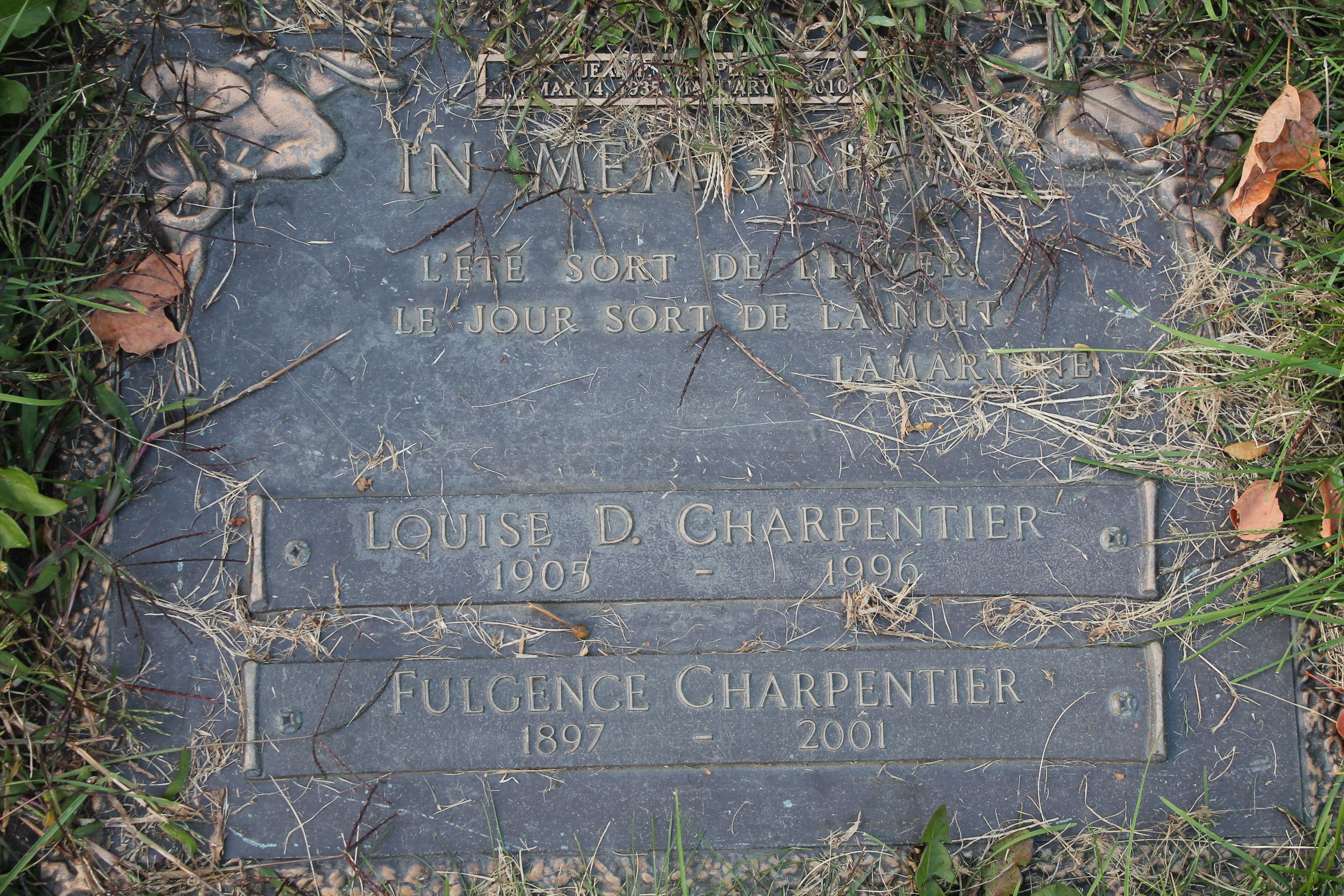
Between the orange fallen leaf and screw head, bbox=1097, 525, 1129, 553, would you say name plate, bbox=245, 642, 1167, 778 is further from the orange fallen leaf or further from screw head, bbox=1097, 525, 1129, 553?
the orange fallen leaf

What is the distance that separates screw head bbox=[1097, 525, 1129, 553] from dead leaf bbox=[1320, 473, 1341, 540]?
1.69 ft

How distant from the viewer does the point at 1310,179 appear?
2.49 meters

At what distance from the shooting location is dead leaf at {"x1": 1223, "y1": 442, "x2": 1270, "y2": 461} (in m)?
2.38

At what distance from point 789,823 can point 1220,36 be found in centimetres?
249

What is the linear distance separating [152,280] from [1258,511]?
3.01 meters

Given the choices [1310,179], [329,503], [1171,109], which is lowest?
[329,503]

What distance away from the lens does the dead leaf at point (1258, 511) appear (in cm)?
231

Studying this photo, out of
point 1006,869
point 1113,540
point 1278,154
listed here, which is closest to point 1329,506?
point 1113,540

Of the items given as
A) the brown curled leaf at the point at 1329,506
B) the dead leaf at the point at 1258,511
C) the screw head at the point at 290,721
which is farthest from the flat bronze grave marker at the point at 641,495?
the brown curled leaf at the point at 1329,506

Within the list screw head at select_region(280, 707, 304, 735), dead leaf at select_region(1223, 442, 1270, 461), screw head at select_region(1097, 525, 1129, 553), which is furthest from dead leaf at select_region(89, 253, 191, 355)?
dead leaf at select_region(1223, 442, 1270, 461)

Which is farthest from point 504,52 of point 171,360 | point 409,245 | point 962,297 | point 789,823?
point 789,823

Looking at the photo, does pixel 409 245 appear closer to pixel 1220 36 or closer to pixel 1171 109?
pixel 1171 109

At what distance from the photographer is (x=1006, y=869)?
7.32 ft

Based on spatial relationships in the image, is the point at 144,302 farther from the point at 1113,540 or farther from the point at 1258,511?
the point at 1258,511
